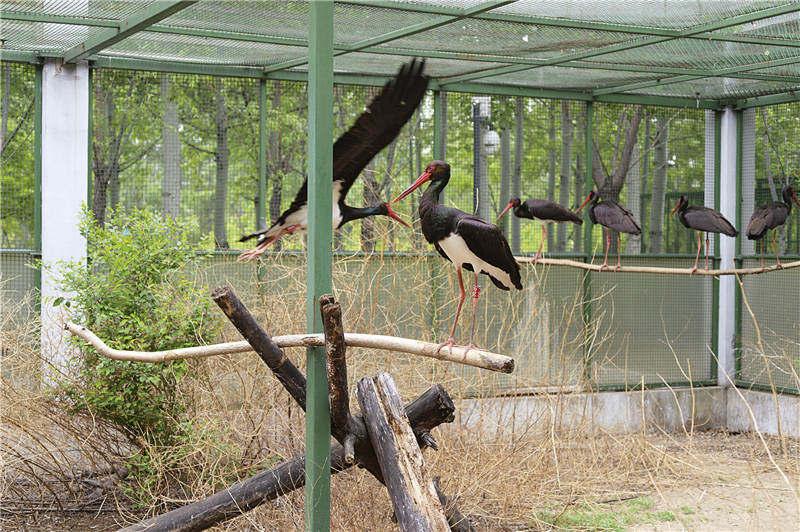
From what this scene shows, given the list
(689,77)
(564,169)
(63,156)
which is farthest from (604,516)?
(63,156)

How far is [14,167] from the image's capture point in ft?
25.6

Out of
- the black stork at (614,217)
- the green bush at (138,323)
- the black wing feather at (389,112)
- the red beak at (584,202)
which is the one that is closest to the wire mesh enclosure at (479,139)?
the red beak at (584,202)

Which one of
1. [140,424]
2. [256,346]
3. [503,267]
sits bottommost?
[140,424]

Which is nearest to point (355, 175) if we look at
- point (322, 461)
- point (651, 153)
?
point (322, 461)

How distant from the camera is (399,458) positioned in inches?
185

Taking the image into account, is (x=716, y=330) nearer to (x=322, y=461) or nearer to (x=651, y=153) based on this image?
(x=651, y=153)

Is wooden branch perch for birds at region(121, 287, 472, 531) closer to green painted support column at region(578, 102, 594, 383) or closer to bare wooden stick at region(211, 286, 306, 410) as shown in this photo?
bare wooden stick at region(211, 286, 306, 410)

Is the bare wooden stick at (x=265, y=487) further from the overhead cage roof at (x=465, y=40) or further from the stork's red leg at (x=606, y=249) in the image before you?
the stork's red leg at (x=606, y=249)

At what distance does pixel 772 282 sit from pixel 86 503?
258 inches

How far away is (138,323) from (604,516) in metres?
3.25

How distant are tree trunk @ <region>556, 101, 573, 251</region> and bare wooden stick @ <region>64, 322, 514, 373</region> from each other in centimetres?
502

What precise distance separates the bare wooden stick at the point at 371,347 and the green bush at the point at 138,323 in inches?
18.6

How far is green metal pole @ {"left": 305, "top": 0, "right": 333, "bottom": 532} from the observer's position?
4.65 meters

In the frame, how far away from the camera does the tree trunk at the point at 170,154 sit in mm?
8008
